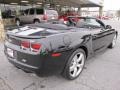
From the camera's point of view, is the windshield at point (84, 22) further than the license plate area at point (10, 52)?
Yes

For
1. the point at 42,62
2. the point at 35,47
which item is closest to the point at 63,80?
the point at 42,62

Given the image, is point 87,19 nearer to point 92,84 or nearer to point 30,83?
point 92,84

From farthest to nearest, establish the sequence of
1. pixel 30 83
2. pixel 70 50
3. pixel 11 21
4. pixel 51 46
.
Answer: pixel 11 21 < pixel 30 83 < pixel 70 50 < pixel 51 46

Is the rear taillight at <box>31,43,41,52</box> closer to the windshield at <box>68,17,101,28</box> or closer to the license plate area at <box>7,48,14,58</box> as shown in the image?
the license plate area at <box>7,48,14,58</box>

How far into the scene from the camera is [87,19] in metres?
4.55

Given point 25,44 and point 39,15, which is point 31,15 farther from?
point 25,44

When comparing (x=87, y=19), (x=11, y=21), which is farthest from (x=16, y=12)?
(x=87, y=19)

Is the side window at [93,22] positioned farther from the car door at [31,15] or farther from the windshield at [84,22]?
the car door at [31,15]

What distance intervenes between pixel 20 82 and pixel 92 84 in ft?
4.87

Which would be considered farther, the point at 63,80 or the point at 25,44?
the point at 63,80

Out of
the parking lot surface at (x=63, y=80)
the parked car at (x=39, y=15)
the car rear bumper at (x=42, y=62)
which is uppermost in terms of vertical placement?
the parked car at (x=39, y=15)

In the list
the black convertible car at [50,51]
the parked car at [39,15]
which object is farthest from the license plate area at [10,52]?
the parked car at [39,15]

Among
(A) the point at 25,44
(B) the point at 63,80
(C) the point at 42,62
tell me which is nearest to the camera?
(C) the point at 42,62

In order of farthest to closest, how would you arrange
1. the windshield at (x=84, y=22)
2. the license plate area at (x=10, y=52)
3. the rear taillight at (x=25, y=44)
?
the windshield at (x=84, y=22), the license plate area at (x=10, y=52), the rear taillight at (x=25, y=44)
